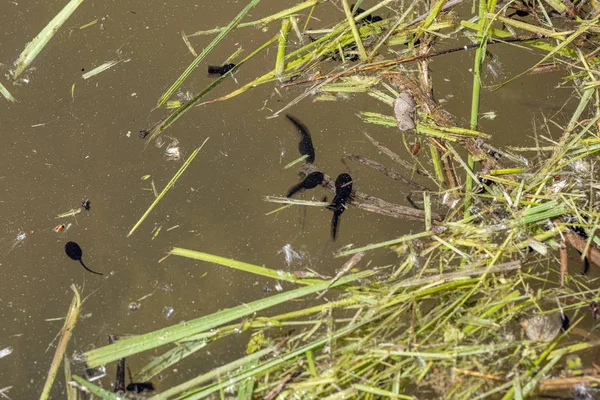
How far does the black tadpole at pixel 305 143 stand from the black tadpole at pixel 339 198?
0.13 meters

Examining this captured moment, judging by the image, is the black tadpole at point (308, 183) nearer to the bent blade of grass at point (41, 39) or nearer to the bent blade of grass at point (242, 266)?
the bent blade of grass at point (242, 266)

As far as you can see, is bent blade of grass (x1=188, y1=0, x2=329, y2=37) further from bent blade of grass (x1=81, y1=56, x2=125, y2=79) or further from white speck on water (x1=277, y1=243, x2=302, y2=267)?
white speck on water (x1=277, y1=243, x2=302, y2=267)

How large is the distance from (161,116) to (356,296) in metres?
1.01

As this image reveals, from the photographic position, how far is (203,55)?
232cm

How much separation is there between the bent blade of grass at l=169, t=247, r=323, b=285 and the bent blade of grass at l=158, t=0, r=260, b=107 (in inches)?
23.3

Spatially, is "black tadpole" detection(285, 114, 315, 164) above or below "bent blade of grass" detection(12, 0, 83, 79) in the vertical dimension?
below

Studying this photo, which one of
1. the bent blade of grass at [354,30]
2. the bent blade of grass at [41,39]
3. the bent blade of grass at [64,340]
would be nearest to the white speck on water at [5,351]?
the bent blade of grass at [64,340]

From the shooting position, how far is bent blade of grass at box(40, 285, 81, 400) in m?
2.21

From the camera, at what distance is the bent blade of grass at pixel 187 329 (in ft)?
7.18

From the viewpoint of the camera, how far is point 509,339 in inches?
85.9

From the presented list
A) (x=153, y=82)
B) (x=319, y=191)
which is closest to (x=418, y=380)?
(x=319, y=191)

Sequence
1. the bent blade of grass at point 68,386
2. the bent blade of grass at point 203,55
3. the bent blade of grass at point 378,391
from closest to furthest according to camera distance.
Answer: the bent blade of grass at point 378,391 → the bent blade of grass at point 68,386 → the bent blade of grass at point 203,55

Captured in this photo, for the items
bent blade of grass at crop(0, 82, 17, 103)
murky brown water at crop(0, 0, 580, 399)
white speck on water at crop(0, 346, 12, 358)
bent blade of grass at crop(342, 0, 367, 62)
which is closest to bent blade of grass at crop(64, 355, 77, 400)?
murky brown water at crop(0, 0, 580, 399)

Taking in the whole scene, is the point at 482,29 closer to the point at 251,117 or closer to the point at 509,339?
the point at 251,117
